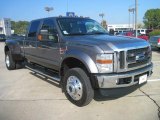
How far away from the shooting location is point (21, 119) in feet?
15.0

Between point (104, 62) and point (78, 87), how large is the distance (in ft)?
2.93

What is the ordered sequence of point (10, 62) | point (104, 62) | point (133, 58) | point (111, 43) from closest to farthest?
point (104, 62) → point (111, 43) → point (133, 58) → point (10, 62)

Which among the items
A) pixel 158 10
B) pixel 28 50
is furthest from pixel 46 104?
pixel 158 10

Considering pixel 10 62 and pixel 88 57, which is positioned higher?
pixel 88 57

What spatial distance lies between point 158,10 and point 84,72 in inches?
4445

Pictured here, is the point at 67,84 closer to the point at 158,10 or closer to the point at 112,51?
the point at 112,51

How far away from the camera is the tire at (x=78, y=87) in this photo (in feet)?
16.0

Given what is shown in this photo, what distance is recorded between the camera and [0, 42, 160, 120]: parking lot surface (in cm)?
467

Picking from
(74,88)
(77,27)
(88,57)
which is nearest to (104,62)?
(88,57)

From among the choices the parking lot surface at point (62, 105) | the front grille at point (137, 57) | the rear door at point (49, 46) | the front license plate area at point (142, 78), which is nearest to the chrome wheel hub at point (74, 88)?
the parking lot surface at point (62, 105)

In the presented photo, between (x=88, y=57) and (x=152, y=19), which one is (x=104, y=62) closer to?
(x=88, y=57)

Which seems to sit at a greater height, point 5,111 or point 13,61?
point 13,61

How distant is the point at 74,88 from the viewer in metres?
5.16

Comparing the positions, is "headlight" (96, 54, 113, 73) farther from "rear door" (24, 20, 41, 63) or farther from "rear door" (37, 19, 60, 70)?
"rear door" (24, 20, 41, 63)
